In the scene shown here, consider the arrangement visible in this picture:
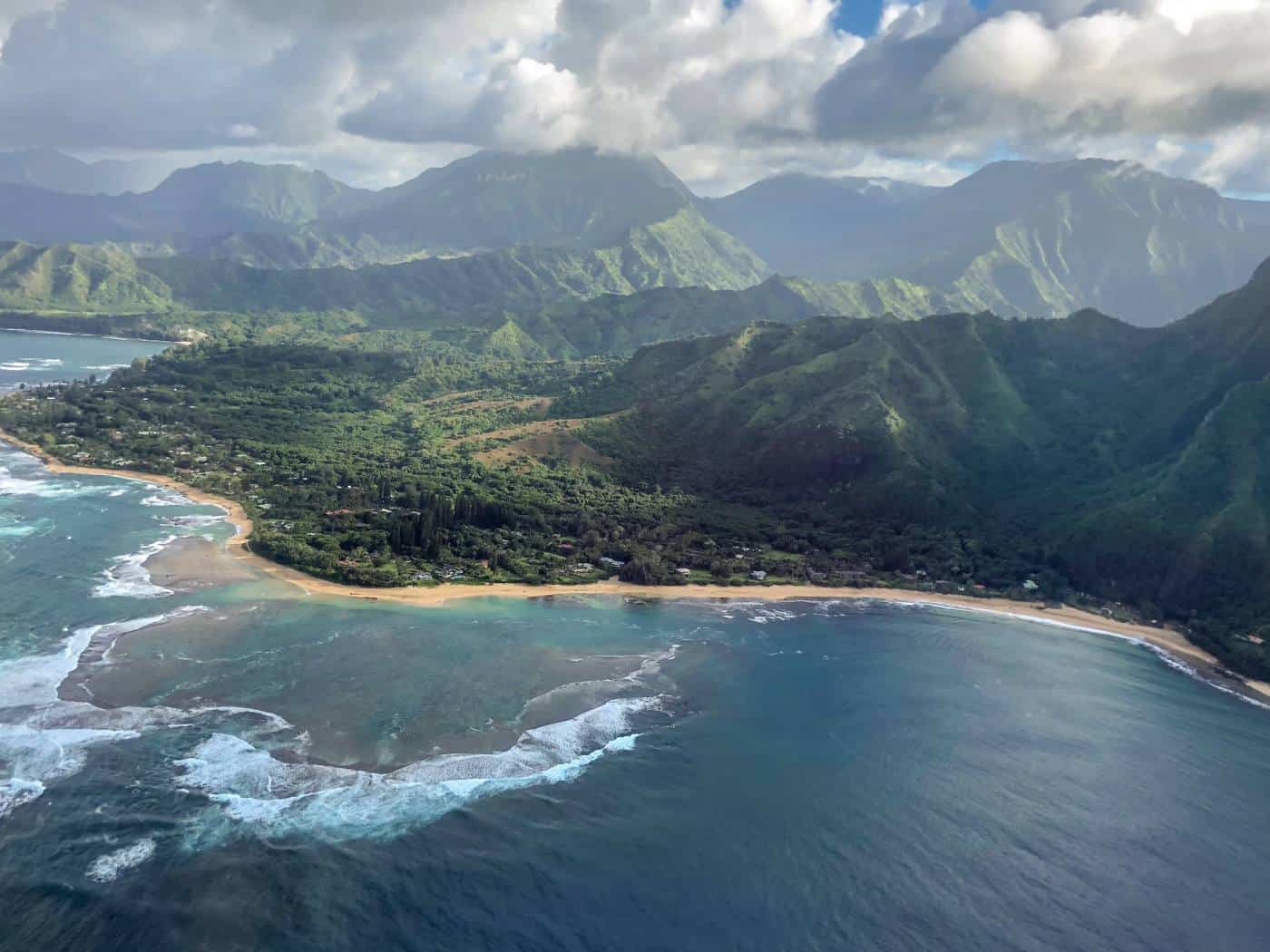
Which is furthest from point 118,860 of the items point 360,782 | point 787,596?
point 787,596

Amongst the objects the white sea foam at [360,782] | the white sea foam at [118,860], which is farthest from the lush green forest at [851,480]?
the white sea foam at [118,860]

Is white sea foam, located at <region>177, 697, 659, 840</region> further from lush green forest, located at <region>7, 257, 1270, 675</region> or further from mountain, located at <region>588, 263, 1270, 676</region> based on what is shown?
mountain, located at <region>588, 263, 1270, 676</region>

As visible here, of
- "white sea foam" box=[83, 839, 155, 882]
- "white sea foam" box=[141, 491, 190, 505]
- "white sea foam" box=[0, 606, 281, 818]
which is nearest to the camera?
"white sea foam" box=[83, 839, 155, 882]

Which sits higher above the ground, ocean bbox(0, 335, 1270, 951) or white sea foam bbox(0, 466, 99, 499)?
white sea foam bbox(0, 466, 99, 499)

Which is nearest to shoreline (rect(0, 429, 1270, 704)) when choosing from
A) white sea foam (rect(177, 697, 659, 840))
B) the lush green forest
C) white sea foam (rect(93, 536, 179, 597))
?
the lush green forest

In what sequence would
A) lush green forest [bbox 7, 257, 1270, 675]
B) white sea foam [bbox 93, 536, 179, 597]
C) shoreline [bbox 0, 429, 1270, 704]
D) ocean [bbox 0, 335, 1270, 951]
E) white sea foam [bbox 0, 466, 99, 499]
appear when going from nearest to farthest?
1. ocean [bbox 0, 335, 1270, 951]
2. white sea foam [bbox 93, 536, 179, 597]
3. shoreline [bbox 0, 429, 1270, 704]
4. lush green forest [bbox 7, 257, 1270, 675]
5. white sea foam [bbox 0, 466, 99, 499]

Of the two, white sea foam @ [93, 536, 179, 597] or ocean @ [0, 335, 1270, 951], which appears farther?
white sea foam @ [93, 536, 179, 597]

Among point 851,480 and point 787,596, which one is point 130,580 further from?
point 851,480

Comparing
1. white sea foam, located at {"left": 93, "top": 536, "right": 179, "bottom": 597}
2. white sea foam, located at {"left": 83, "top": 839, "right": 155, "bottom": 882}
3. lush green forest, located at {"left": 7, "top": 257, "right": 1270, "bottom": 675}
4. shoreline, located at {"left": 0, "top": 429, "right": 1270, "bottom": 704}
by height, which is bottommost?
white sea foam, located at {"left": 83, "top": 839, "right": 155, "bottom": 882}

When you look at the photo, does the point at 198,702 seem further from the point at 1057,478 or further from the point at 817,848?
the point at 1057,478
